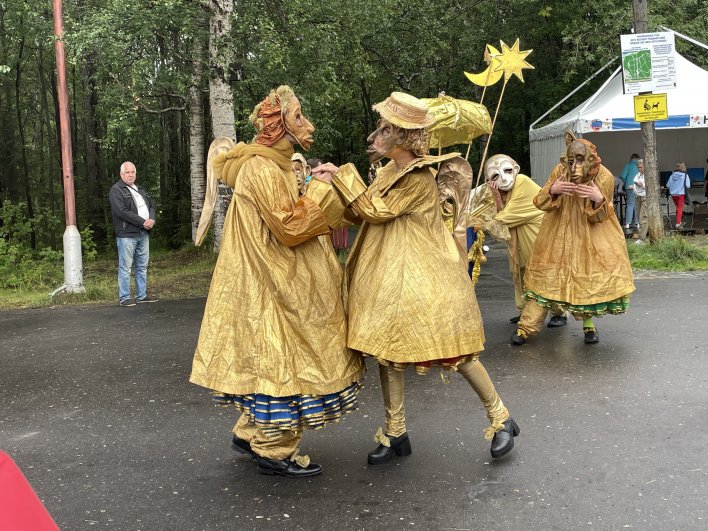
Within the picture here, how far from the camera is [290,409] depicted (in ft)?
12.7

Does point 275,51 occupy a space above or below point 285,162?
above

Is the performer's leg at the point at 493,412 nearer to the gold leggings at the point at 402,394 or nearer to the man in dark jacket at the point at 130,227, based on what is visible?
the gold leggings at the point at 402,394

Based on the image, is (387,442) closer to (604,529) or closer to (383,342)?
(383,342)

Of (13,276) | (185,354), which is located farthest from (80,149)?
(185,354)

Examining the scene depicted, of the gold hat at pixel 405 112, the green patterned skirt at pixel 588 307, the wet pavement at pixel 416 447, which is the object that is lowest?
the wet pavement at pixel 416 447

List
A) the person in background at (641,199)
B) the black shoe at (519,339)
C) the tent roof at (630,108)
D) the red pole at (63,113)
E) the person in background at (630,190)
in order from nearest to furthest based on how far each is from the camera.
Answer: the black shoe at (519,339)
the red pole at (63,113)
the person in background at (641,199)
the tent roof at (630,108)
the person in background at (630,190)

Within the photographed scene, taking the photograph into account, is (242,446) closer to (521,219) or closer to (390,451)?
(390,451)

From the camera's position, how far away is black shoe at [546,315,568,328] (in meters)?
7.73

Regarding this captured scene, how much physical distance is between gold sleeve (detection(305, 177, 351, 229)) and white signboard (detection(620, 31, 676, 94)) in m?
9.86

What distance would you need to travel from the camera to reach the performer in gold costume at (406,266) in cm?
399

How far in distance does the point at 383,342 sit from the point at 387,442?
2.12ft

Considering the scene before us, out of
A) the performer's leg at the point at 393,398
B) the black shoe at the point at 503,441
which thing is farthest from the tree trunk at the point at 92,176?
the black shoe at the point at 503,441

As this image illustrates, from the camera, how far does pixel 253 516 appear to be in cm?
373

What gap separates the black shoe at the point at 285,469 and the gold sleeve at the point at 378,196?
4.33 ft
